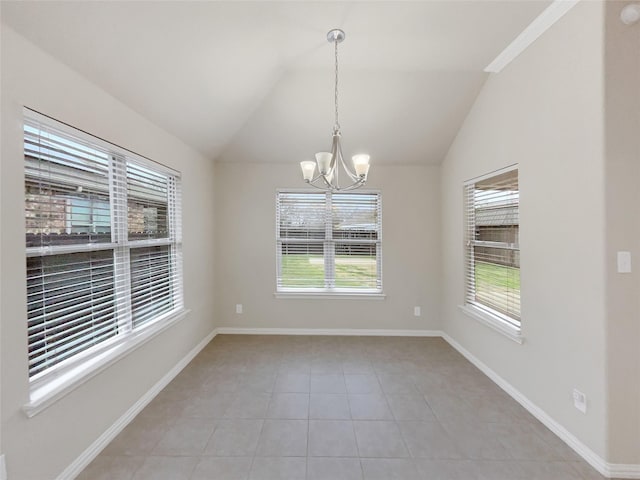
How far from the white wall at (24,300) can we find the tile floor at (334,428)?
0.84 feet

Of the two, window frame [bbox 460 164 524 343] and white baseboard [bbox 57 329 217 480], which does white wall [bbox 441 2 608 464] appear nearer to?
window frame [bbox 460 164 524 343]

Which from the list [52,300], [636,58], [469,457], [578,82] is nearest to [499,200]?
[578,82]

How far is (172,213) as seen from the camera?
3014 mm

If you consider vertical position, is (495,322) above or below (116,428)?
above

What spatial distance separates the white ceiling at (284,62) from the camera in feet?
5.53

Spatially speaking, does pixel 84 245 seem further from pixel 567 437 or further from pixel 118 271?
pixel 567 437

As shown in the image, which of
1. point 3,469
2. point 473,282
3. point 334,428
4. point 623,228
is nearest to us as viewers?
point 3,469

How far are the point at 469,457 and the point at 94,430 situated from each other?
2.42 metres

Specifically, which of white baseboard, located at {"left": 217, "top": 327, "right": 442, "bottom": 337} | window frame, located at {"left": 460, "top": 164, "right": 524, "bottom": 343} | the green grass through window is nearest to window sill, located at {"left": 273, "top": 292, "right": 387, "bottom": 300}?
the green grass through window

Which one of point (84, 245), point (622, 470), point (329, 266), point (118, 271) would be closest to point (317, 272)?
point (329, 266)

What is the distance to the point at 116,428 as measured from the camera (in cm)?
203

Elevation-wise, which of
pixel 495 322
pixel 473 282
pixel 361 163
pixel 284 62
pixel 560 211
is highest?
pixel 284 62

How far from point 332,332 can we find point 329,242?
126 cm

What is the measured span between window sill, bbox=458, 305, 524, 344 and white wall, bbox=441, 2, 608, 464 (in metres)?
0.07
